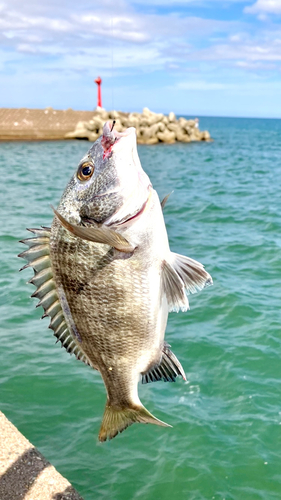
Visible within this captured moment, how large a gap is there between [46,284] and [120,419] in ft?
2.44

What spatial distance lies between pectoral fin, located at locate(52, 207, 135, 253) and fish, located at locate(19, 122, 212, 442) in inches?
0.4

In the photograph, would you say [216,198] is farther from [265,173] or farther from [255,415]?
[255,415]

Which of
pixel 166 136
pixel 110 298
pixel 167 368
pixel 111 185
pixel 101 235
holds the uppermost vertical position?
pixel 111 185

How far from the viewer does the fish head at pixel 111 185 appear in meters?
2.31

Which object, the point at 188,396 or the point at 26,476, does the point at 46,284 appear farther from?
the point at 188,396

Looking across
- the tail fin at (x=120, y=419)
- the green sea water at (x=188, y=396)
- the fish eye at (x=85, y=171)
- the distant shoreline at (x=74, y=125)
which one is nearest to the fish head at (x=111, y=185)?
the fish eye at (x=85, y=171)

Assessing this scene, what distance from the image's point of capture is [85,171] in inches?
94.4

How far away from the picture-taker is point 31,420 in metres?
6.22

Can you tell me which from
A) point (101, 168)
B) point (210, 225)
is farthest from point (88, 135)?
point (101, 168)

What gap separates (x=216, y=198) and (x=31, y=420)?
15.1 meters

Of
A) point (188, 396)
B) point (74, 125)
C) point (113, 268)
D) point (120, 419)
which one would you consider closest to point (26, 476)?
point (120, 419)

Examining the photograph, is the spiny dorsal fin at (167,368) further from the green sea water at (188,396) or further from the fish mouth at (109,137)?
the green sea water at (188,396)

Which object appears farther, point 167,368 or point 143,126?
point 143,126

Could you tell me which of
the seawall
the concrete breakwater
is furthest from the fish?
the concrete breakwater
